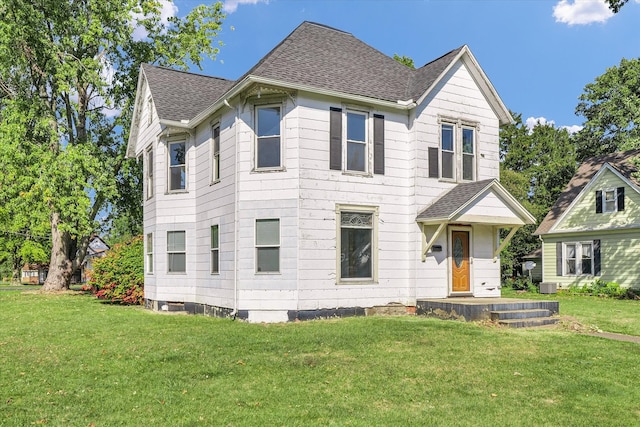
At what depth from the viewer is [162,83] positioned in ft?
64.6

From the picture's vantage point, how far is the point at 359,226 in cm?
1498

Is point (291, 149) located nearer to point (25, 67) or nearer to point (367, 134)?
point (367, 134)

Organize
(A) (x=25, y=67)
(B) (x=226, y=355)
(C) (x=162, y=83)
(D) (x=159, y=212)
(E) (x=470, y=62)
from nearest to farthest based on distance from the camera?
(B) (x=226, y=355) → (E) (x=470, y=62) → (D) (x=159, y=212) → (C) (x=162, y=83) → (A) (x=25, y=67)

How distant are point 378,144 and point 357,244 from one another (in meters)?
2.91

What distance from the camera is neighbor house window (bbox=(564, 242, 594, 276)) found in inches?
1120

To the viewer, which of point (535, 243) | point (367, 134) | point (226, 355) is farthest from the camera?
point (535, 243)

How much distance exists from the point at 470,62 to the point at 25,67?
21.4m

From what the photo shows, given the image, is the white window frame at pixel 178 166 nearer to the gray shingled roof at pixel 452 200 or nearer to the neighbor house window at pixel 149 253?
the neighbor house window at pixel 149 253

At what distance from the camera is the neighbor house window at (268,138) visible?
1449 cm

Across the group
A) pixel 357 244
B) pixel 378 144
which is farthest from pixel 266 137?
pixel 357 244

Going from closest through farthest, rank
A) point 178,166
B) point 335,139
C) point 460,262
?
point 335,139 → point 460,262 → point 178,166

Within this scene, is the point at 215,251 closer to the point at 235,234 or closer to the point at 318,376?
the point at 235,234

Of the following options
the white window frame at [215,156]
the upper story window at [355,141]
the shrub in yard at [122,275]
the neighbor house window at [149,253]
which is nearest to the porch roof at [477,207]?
the upper story window at [355,141]

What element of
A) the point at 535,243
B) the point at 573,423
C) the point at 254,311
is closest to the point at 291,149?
the point at 254,311
